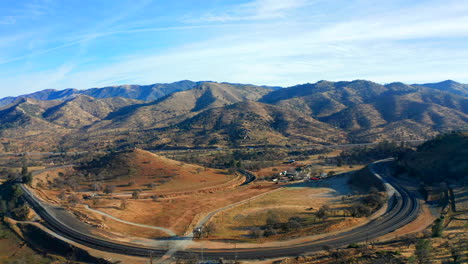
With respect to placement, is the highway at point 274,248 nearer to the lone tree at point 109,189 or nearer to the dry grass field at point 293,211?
the dry grass field at point 293,211

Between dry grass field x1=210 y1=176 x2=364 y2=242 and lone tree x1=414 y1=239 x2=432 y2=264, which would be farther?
dry grass field x1=210 y1=176 x2=364 y2=242

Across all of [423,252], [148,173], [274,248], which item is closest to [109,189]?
[148,173]

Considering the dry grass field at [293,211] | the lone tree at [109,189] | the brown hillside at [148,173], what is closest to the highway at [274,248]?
the dry grass field at [293,211]

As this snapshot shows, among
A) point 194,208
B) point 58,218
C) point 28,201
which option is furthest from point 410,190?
point 28,201

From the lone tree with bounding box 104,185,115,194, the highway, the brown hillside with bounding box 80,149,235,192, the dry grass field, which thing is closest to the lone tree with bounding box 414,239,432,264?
the highway

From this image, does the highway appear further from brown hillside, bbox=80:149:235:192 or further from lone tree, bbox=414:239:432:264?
brown hillside, bbox=80:149:235:192

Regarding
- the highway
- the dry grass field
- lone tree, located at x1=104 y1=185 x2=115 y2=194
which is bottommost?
the dry grass field

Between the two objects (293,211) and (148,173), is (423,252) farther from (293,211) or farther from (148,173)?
(148,173)

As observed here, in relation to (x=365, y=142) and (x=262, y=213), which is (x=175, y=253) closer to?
(x=262, y=213)
